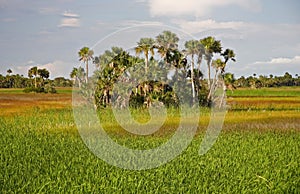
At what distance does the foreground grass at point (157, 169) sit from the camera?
23.3ft

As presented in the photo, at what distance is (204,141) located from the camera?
1100 centimetres

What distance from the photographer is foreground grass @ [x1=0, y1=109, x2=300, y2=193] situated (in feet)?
23.3

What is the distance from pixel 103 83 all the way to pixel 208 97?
455 cm

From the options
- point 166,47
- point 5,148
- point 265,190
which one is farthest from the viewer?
point 166,47

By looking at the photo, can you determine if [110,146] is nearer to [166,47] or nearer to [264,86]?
[166,47]

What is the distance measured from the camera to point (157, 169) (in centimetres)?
809

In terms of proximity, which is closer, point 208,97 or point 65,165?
point 65,165

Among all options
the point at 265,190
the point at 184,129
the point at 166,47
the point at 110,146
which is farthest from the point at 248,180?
the point at 166,47

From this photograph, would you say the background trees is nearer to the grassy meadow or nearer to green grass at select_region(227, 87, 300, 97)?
the grassy meadow

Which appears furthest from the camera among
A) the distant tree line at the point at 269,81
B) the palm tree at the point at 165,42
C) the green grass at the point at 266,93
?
the distant tree line at the point at 269,81

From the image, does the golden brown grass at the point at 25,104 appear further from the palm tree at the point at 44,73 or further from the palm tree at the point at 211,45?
the palm tree at the point at 44,73

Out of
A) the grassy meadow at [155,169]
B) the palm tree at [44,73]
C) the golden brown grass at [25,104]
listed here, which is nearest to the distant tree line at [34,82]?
the palm tree at [44,73]

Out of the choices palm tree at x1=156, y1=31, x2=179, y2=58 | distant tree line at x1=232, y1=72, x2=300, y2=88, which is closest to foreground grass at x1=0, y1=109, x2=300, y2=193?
palm tree at x1=156, y1=31, x2=179, y2=58

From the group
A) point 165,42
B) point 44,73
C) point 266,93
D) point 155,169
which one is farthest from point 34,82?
point 155,169
